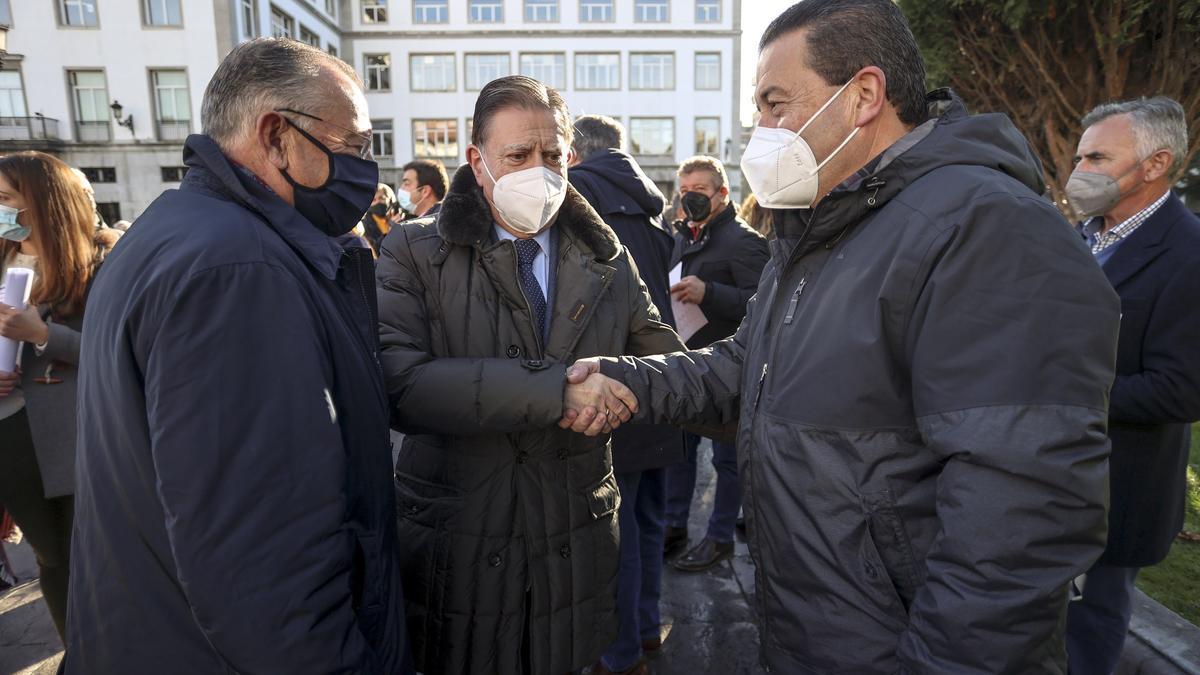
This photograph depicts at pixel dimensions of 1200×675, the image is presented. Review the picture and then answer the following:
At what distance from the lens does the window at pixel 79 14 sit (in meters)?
26.4

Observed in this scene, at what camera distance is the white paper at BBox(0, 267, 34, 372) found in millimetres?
2615

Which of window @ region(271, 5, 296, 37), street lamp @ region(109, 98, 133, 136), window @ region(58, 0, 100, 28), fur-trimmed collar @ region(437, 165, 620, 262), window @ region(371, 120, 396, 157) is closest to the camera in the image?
fur-trimmed collar @ region(437, 165, 620, 262)

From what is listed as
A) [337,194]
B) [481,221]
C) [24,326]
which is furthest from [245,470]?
[24,326]

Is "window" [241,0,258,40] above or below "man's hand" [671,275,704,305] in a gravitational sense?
above

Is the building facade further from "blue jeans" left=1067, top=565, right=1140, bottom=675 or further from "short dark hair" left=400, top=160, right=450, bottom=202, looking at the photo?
"blue jeans" left=1067, top=565, right=1140, bottom=675

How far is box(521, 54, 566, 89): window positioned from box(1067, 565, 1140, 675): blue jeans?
36780 millimetres

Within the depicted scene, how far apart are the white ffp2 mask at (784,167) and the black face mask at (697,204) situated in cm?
267

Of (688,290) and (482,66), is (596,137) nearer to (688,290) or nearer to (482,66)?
(688,290)

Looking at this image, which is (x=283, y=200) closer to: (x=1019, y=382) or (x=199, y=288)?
(x=199, y=288)

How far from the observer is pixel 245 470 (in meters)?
1.21

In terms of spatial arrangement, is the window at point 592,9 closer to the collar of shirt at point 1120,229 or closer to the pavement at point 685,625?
the pavement at point 685,625

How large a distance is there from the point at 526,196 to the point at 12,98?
3414 cm

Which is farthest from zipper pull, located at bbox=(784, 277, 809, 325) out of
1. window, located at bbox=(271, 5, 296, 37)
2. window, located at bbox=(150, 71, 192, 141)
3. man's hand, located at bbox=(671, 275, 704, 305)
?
window, located at bbox=(271, 5, 296, 37)

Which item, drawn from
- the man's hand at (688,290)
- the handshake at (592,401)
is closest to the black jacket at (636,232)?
the man's hand at (688,290)
